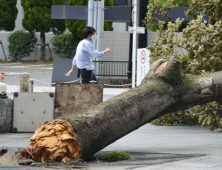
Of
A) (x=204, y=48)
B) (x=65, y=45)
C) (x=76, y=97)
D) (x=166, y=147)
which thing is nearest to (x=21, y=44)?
(x=65, y=45)

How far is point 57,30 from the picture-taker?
39.2 m

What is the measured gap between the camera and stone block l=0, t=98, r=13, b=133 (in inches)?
295

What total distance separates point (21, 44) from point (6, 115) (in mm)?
32274

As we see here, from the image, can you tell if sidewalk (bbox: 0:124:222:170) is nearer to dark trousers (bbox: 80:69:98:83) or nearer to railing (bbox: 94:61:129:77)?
dark trousers (bbox: 80:69:98:83)

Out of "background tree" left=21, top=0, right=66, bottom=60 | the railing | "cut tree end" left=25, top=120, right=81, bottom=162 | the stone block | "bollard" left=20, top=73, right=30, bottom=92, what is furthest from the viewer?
"background tree" left=21, top=0, right=66, bottom=60

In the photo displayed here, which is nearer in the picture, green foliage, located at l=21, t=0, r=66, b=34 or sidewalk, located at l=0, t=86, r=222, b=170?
sidewalk, located at l=0, t=86, r=222, b=170

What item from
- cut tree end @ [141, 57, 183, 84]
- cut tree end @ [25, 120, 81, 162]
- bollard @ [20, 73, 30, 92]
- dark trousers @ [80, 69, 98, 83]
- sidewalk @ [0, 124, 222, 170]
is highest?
cut tree end @ [141, 57, 183, 84]

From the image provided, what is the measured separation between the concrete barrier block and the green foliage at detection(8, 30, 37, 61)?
3271cm

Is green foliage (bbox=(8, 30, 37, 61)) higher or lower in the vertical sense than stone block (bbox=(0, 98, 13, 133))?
higher

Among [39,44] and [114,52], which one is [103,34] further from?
[39,44]

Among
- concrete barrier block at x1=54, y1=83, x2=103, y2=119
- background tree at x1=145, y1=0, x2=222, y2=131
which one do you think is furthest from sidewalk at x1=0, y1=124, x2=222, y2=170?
concrete barrier block at x1=54, y1=83, x2=103, y2=119

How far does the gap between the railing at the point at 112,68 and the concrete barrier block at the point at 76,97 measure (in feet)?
46.9

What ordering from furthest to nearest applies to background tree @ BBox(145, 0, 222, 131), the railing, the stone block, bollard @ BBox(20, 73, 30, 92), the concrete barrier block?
the railing → bollard @ BBox(20, 73, 30, 92) → background tree @ BBox(145, 0, 222, 131) → the stone block → the concrete barrier block

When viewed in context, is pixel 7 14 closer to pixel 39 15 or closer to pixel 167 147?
pixel 39 15
